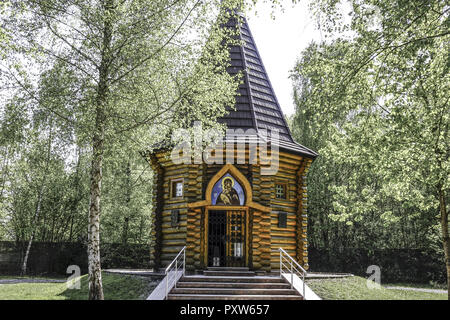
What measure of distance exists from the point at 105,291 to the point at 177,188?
4.39 m

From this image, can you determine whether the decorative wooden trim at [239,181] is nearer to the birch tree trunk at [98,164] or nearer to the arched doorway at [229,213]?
the arched doorway at [229,213]

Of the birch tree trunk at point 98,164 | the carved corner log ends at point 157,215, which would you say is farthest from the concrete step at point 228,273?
the birch tree trunk at point 98,164

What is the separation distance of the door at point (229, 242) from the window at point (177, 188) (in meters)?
1.38

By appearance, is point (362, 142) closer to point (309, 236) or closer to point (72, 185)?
point (309, 236)

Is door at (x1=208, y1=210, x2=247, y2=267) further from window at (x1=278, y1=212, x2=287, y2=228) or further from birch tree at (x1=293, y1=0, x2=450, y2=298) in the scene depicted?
birch tree at (x1=293, y1=0, x2=450, y2=298)

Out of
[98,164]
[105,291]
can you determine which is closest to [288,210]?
[105,291]

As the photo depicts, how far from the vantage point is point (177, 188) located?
14461 millimetres

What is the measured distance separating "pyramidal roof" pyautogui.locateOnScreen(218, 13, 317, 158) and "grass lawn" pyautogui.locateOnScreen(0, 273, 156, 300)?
648cm

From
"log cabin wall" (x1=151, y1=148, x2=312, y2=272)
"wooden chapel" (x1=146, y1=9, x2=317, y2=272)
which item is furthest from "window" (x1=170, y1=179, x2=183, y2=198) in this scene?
"log cabin wall" (x1=151, y1=148, x2=312, y2=272)

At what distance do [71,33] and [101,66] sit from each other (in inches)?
48.1

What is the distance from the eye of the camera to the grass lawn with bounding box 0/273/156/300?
11520 millimetres
